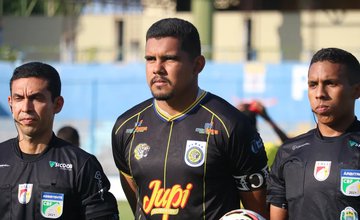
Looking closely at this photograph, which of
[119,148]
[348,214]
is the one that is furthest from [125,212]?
[348,214]

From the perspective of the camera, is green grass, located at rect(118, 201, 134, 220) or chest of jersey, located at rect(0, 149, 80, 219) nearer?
chest of jersey, located at rect(0, 149, 80, 219)

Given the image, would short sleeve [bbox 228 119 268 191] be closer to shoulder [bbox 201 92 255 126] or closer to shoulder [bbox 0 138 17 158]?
shoulder [bbox 201 92 255 126]

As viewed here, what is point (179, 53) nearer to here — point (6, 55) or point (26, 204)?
point (26, 204)

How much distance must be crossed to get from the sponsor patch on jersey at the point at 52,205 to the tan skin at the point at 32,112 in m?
0.31

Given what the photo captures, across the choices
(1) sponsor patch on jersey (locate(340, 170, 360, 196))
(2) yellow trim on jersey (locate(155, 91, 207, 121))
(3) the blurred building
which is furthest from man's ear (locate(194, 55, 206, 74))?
(3) the blurred building

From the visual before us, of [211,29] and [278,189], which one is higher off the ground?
[211,29]

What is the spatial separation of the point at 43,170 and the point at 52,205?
23 centimetres

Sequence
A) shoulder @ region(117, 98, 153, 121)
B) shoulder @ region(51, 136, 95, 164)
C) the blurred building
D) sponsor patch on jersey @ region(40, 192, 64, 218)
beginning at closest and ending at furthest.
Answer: sponsor patch on jersey @ region(40, 192, 64, 218)
shoulder @ region(51, 136, 95, 164)
shoulder @ region(117, 98, 153, 121)
the blurred building

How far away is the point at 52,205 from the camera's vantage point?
466 cm

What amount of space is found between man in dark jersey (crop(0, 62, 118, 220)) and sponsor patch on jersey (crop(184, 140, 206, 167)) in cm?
50

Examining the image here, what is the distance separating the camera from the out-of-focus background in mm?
18859

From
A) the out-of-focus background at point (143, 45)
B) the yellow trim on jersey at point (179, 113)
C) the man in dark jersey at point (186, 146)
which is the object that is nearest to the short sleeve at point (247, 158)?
the man in dark jersey at point (186, 146)

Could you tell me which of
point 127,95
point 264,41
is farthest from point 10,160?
point 264,41

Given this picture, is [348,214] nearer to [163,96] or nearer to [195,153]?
[195,153]
